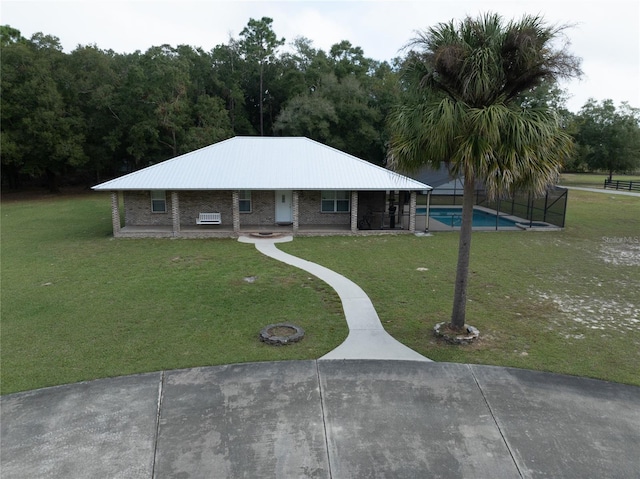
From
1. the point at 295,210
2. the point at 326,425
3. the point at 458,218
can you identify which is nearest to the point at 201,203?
the point at 295,210

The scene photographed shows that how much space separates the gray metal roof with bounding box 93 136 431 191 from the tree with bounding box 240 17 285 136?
A: 29988mm

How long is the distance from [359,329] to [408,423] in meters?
3.57

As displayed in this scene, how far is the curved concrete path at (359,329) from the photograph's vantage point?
8.91m

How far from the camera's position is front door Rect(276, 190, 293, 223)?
75.3 ft

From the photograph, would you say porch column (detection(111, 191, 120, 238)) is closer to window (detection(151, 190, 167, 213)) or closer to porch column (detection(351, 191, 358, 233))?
window (detection(151, 190, 167, 213))

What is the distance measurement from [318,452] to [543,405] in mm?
3652

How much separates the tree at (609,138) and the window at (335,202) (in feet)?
127

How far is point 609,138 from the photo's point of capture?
51.3m

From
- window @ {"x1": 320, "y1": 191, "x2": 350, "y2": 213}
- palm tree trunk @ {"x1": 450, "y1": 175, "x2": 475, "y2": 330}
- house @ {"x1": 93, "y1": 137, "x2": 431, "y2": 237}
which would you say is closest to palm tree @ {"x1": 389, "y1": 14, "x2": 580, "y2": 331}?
palm tree trunk @ {"x1": 450, "y1": 175, "x2": 475, "y2": 330}

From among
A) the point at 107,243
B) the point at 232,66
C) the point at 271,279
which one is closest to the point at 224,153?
the point at 107,243

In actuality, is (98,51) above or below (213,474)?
above

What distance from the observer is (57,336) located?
9781 mm

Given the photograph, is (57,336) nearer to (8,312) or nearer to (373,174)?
(8,312)

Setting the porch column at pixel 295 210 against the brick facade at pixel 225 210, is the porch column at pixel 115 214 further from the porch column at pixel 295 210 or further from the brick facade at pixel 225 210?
the porch column at pixel 295 210
